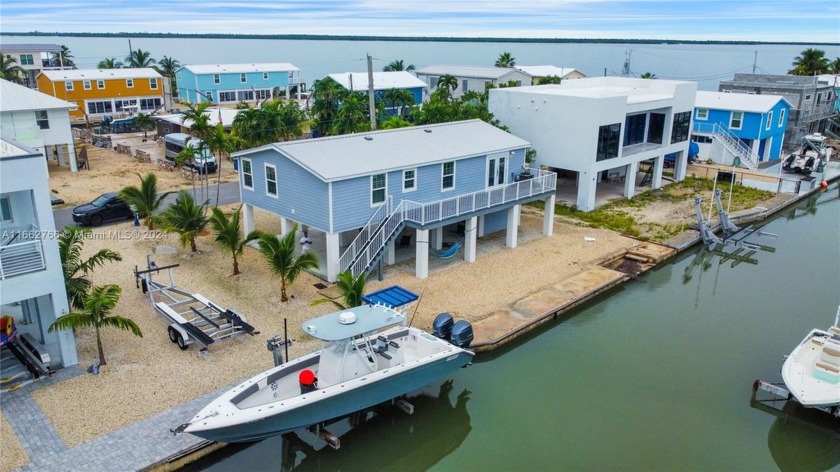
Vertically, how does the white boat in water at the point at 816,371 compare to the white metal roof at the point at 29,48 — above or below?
below

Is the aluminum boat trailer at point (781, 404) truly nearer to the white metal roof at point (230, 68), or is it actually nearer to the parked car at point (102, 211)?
the parked car at point (102, 211)

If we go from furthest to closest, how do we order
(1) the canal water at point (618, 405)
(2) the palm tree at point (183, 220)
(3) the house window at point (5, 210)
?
1. (2) the palm tree at point (183, 220)
2. (3) the house window at point (5, 210)
3. (1) the canal water at point (618, 405)

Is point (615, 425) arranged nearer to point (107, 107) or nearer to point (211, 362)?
point (211, 362)

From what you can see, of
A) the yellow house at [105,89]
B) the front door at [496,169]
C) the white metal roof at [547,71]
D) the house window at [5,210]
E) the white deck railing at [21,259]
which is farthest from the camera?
the white metal roof at [547,71]

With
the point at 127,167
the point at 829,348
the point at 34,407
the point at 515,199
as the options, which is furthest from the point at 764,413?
the point at 127,167

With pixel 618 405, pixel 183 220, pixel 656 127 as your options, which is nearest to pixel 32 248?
pixel 183 220

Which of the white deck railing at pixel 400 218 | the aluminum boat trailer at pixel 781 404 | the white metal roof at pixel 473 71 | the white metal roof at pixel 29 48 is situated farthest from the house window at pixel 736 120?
the white metal roof at pixel 29 48

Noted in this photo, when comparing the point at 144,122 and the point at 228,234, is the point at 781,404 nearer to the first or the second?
the point at 228,234
